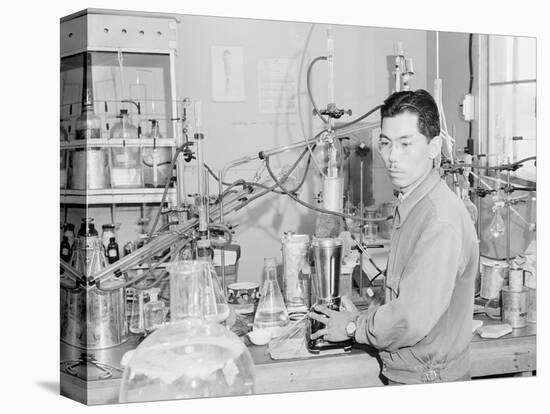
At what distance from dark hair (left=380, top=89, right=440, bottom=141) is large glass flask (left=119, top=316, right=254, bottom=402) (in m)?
1.42

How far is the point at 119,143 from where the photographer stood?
2.31m

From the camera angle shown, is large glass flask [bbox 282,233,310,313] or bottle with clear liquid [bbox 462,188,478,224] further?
bottle with clear liquid [bbox 462,188,478,224]

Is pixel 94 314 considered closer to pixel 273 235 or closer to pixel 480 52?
pixel 273 235

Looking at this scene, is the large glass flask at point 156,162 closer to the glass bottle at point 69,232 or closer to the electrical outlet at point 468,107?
the glass bottle at point 69,232

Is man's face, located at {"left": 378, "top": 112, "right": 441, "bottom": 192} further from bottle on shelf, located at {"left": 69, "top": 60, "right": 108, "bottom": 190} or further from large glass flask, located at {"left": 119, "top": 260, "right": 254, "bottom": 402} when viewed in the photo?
large glass flask, located at {"left": 119, "top": 260, "right": 254, "bottom": 402}

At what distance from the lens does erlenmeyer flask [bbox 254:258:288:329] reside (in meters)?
2.42

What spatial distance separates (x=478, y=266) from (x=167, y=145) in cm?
121

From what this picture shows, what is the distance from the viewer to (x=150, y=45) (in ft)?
7.67

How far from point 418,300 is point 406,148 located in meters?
0.53

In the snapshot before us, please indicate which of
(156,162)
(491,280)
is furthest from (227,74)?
(491,280)

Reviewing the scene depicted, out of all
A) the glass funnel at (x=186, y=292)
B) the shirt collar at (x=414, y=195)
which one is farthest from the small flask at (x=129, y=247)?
the shirt collar at (x=414, y=195)

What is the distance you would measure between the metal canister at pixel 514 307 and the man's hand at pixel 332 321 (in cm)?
62

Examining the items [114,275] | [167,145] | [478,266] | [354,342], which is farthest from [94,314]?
[478,266]

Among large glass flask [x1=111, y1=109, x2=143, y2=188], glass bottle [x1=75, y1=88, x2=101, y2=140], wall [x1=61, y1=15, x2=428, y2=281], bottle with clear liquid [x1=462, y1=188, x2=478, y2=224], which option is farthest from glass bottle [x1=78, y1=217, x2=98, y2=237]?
bottle with clear liquid [x1=462, y1=188, x2=478, y2=224]
